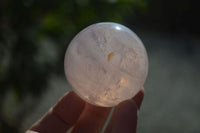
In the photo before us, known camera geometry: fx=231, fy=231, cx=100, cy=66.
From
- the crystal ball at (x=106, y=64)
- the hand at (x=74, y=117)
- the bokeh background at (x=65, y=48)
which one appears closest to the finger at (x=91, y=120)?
the hand at (x=74, y=117)

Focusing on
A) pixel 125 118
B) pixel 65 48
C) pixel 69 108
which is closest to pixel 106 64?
pixel 125 118

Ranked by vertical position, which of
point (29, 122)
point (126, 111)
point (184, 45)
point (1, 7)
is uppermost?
point (1, 7)

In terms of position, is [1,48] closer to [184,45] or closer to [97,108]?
[97,108]

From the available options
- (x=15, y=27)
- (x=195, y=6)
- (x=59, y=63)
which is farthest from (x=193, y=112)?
(x=195, y=6)

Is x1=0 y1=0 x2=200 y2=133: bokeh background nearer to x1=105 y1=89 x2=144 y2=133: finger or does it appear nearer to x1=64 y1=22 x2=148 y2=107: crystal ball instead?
x1=64 y1=22 x2=148 y2=107: crystal ball

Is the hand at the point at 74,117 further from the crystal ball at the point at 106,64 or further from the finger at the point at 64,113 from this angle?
the crystal ball at the point at 106,64

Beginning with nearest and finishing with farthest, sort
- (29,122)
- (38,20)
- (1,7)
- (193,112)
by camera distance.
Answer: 1. (1,7)
2. (38,20)
3. (29,122)
4. (193,112)
